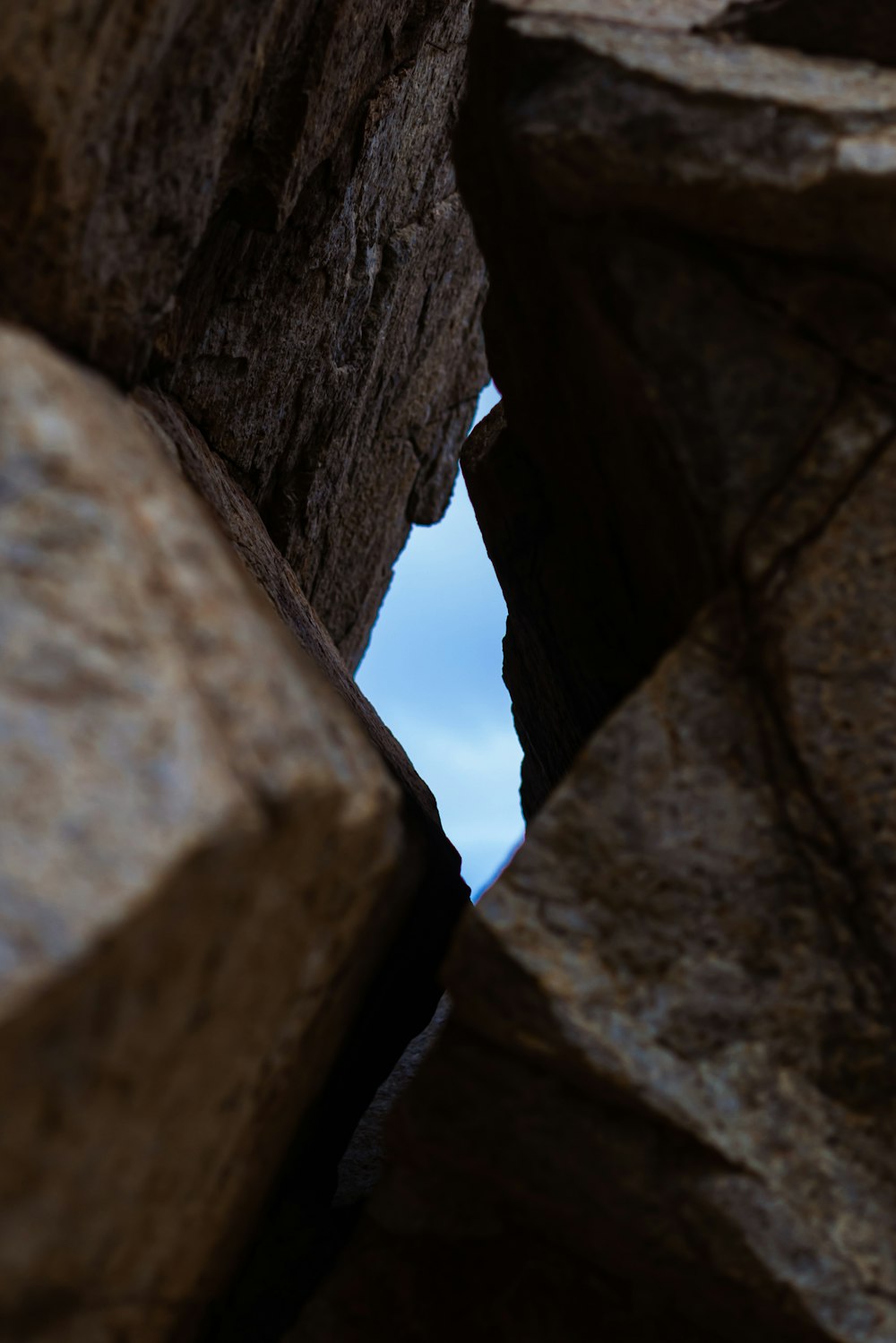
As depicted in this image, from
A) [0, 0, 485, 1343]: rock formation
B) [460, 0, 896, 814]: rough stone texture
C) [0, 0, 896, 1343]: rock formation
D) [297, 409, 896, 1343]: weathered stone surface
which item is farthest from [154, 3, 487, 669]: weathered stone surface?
[297, 409, 896, 1343]: weathered stone surface

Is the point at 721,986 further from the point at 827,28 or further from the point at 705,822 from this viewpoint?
the point at 827,28

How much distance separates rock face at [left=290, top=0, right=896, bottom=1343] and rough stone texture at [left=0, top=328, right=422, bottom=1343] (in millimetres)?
408

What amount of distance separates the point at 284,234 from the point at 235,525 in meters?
1.19

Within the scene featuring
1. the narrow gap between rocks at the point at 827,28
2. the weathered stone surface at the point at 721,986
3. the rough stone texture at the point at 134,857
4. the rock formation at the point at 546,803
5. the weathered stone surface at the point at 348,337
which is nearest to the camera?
the rough stone texture at the point at 134,857

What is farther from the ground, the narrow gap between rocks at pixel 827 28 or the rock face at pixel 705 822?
the narrow gap between rocks at pixel 827 28

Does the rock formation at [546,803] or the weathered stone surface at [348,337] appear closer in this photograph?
the rock formation at [546,803]

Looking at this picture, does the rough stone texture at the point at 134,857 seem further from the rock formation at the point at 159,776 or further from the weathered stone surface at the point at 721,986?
the weathered stone surface at the point at 721,986

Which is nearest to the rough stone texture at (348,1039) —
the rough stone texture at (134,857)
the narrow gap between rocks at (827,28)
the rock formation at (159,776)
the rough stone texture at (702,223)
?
the rock formation at (159,776)

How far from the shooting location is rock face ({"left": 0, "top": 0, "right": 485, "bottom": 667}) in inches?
Result: 79.1

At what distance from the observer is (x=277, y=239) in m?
3.89

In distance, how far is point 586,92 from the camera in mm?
2041

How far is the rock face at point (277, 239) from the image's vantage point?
79.1 inches

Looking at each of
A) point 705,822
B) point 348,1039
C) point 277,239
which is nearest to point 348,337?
point 277,239

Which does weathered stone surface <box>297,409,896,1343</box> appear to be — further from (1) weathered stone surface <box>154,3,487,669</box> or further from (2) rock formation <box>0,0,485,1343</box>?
(1) weathered stone surface <box>154,3,487,669</box>
